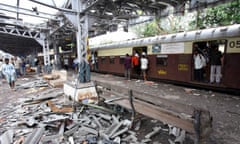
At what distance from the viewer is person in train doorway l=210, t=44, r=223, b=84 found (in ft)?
26.2

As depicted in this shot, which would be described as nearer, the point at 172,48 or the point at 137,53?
the point at 172,48

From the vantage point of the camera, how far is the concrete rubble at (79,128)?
12.6 feet

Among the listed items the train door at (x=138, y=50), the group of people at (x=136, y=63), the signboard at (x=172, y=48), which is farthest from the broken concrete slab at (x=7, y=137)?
the train door at (x=138, y=50)

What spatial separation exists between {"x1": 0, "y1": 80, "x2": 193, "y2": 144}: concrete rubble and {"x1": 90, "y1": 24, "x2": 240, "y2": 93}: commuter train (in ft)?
16.8

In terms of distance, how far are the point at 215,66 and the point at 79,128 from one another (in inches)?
290

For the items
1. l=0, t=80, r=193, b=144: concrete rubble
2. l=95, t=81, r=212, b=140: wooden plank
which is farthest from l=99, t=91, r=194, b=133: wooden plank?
l=0, t=80, r=193, b=144: concrete rubble

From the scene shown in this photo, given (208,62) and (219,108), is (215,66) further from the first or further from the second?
(219,108)

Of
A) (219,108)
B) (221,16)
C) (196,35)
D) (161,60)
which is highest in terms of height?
(221,16)

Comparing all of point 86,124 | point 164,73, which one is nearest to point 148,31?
point 164,73

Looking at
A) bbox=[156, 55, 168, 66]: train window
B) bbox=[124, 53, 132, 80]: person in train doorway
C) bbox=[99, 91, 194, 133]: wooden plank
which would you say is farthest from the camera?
bbox=[124, 53, 132, 80]: person in train doorway

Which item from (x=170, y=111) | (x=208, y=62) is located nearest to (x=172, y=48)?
(x=208, y=62)

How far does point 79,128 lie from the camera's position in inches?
175

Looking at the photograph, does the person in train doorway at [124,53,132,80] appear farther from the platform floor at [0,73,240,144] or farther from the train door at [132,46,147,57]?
the platform floor at [0,73,240,144]

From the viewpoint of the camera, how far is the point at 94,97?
7305 mm
